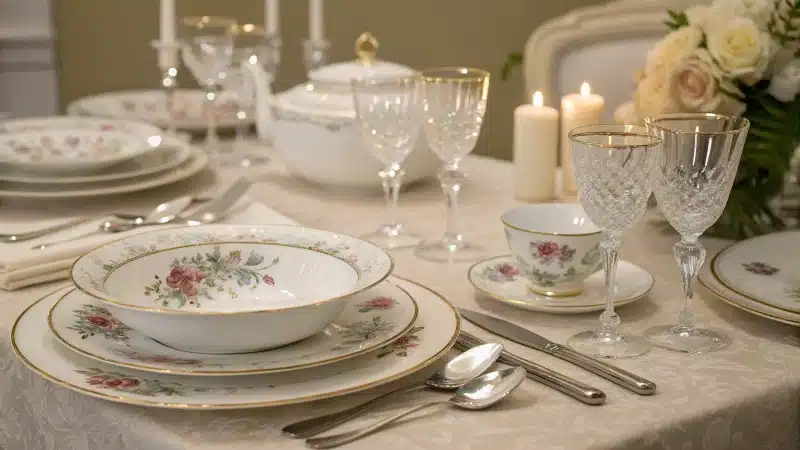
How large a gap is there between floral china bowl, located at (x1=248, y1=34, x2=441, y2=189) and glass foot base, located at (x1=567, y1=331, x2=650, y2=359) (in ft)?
1.85

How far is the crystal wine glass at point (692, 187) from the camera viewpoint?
87 centimetres

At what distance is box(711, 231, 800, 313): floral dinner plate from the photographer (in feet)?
3.19

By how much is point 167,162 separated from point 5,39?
1.26 m

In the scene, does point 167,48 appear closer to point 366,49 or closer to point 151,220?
point 366,49

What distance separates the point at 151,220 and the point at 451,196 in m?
0.37

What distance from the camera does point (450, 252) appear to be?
1194mm

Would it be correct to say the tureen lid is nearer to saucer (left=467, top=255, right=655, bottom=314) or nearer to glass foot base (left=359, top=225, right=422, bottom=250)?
glass foot base (left=359, top=225, right=422, bottom=250)

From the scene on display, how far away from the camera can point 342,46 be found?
311 cm

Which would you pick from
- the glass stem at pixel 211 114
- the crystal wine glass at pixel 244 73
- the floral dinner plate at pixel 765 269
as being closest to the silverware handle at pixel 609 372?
the floral dinner plate at pixel 765 269

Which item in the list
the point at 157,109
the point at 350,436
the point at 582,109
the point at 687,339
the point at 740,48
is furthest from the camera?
the point at 157,109

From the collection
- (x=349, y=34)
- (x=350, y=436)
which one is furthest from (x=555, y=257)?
(x=349, y=34)

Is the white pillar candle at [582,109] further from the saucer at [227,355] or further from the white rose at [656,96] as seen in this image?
the saucer at [227,355]

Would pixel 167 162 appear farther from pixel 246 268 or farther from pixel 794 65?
pixel 794 65

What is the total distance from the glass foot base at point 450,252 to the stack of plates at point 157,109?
73 centimetres
